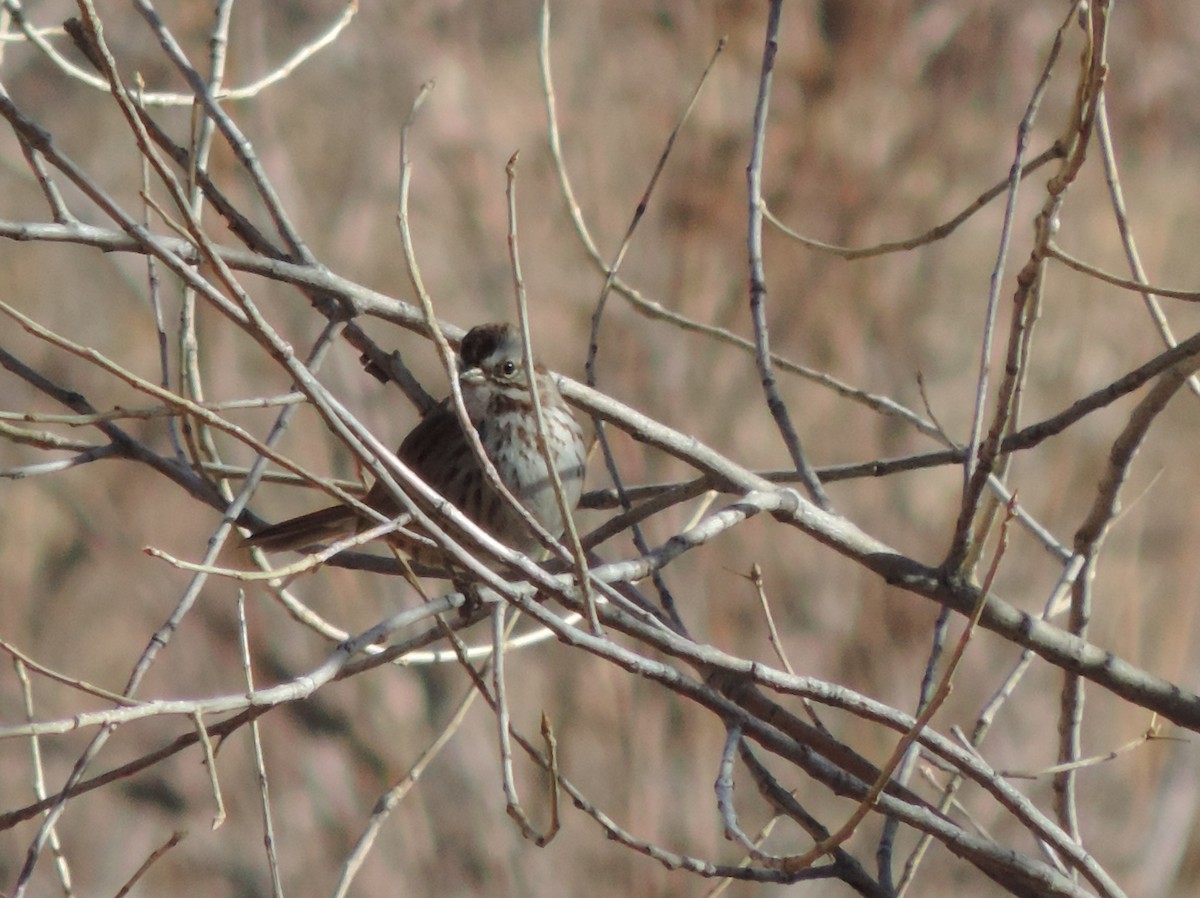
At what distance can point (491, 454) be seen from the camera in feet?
14.7

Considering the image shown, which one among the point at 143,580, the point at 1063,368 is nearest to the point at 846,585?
the point at 1063,368

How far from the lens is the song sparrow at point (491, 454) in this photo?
4.45 meters

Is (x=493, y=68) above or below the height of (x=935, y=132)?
below

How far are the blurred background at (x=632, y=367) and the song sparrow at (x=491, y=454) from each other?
10.7 ft

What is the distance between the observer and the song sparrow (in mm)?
4445

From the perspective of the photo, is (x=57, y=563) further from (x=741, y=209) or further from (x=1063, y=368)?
(x=1063, y=368)

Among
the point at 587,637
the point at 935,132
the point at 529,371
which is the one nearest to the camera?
the point at 587,637

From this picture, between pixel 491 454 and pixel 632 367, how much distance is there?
13.8 ft

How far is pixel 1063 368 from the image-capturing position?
9195 millimetres

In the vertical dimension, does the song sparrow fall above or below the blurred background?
below

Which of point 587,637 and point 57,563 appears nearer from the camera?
point 587,637

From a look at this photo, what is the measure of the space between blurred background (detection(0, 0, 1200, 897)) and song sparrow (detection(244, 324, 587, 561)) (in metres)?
3.26

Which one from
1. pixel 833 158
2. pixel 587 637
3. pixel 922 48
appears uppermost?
pixel 922 48

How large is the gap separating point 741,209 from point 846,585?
7.96 feet
